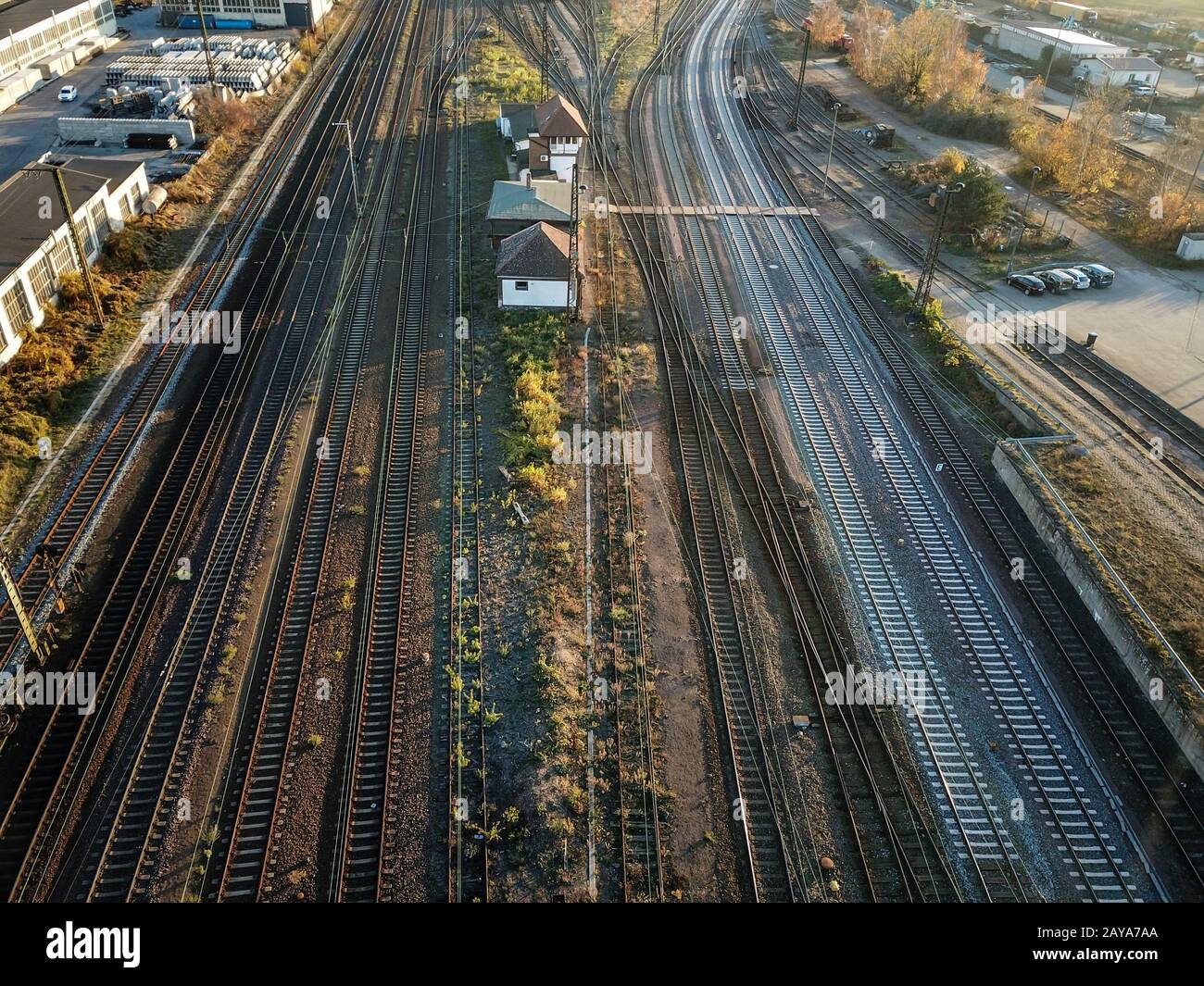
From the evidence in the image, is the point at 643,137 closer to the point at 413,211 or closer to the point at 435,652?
the point at 413,211

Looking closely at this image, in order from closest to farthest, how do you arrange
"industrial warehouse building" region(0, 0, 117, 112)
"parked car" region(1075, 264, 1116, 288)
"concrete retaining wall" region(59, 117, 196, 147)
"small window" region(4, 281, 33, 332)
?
"small window" region(4, 281, 33, 332)
"parked car" region(1075, 264, 1116, 288)
"concrete retaining wall" region(59, 117, 196, 147)
"industrial warehouse building" region(0, 0, 117, 112)

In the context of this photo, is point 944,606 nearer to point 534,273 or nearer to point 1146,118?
point 534,273

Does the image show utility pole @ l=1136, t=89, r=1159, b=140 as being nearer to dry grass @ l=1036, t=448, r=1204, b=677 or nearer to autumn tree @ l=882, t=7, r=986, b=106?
autumn tree @ l=882, t=7, r=986, b=106

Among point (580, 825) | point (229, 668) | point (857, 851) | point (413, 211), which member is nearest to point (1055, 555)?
point (857, 851)

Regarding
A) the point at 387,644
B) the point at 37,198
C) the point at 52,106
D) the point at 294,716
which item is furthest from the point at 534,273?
the point at 52,106

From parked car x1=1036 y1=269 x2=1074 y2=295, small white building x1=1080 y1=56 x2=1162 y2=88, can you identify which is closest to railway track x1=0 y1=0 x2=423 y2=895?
parked car x1=1036 y1=269 x2=1074 y2=295
